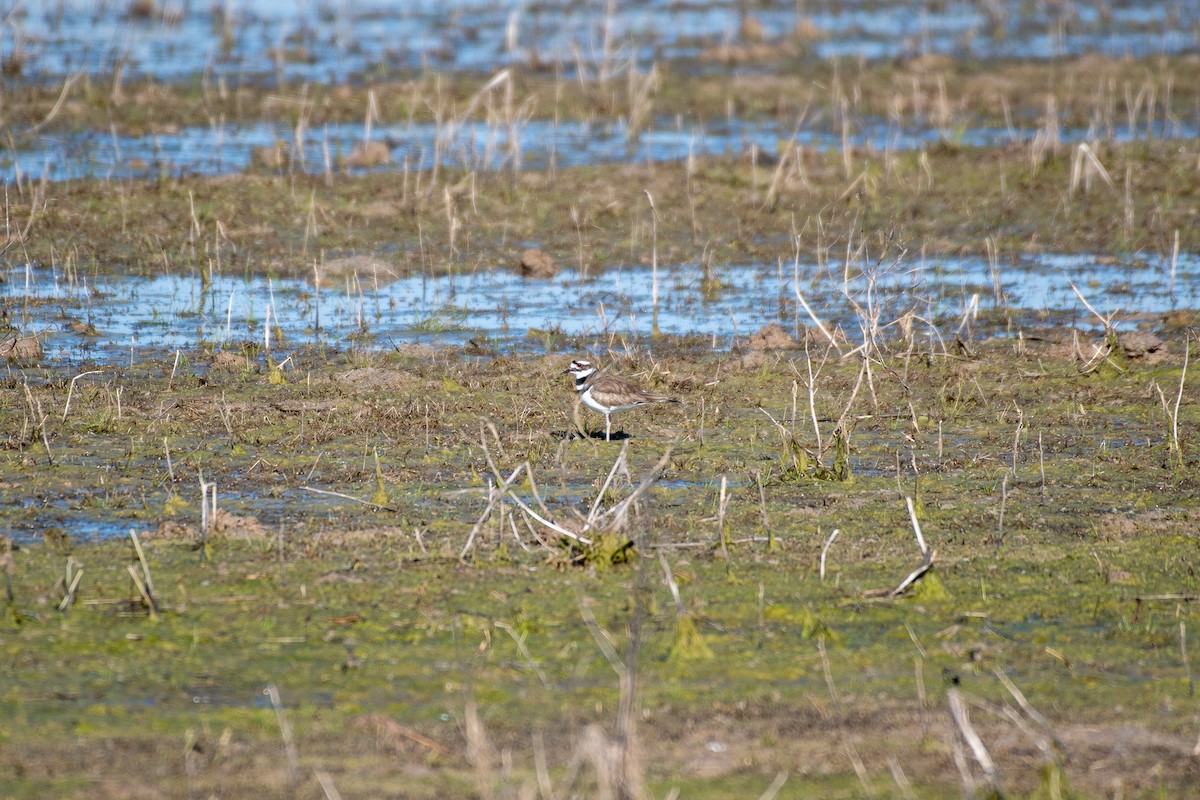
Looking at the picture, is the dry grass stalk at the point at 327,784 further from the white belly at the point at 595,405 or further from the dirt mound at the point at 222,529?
the white belly at the point at 595,405

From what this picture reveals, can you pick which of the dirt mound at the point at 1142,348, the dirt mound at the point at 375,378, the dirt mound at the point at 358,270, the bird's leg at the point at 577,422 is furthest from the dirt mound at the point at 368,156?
the dirt mound at the point at 1142,348

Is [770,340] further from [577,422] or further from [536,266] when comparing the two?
[536,266]

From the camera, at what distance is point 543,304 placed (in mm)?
12516

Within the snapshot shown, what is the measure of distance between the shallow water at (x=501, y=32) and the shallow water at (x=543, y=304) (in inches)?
347

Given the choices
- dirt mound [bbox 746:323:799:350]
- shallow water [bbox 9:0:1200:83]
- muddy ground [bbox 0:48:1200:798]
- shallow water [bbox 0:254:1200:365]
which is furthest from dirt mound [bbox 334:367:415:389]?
shallow water [bbox 9:0:1200:83]

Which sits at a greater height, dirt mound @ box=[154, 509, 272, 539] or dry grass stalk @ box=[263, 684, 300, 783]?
dry grass stalk @ box=[263, 684, 300, 783]

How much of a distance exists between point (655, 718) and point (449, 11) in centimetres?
2602

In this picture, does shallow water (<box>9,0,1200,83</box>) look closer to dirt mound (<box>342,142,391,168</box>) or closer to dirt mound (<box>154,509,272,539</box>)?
dirt mound (<box>342,142,391,168</box>)

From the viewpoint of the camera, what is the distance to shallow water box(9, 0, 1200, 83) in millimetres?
23406

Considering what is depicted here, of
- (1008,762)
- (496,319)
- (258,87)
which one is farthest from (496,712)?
(258,87)

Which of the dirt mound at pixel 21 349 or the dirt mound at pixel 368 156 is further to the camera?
the dirt mound at pixel 368 156

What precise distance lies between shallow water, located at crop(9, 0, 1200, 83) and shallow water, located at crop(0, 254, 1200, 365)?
881cm

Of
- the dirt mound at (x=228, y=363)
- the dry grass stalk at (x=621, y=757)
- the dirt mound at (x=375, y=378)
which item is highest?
the dry grass stalk at (x=621, y=757)

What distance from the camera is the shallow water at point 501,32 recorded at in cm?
2341
